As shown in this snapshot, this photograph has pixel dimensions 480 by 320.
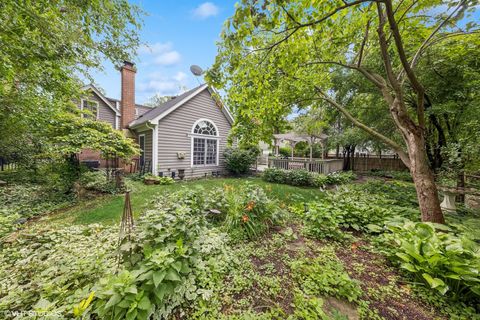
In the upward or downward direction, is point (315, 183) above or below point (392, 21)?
below

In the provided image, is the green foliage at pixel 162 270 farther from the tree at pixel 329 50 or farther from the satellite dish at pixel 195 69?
the satellite dish at pixel 195 69

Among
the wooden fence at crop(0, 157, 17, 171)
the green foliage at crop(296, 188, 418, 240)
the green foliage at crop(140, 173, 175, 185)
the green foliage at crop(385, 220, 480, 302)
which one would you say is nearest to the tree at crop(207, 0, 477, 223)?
the green foliage at crop(296, 188, 418, 240)

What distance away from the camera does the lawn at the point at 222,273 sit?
1548mm

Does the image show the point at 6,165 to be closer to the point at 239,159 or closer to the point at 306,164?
the point at 239,159

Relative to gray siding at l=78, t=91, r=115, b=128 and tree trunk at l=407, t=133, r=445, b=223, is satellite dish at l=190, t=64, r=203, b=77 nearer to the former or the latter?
gray siding at l=78, t=91, r=115, b=128

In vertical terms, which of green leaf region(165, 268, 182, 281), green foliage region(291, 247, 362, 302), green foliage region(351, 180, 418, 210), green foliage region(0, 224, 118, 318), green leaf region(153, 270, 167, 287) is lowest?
green foliage region(291, 247, 362, 302)

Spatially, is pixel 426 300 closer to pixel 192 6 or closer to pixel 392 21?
pixel 392 21

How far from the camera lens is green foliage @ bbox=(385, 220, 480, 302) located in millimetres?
1721

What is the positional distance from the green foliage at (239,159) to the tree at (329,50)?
231 inches

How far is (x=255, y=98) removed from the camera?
4.12m

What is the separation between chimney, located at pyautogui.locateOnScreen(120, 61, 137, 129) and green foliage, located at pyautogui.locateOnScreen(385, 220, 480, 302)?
41.1 feet

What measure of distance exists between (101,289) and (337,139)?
13.6 meters

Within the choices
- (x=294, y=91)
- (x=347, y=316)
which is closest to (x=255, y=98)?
(x=294, y=91)

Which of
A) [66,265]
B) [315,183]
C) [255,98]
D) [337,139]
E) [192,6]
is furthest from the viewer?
[337,139]
